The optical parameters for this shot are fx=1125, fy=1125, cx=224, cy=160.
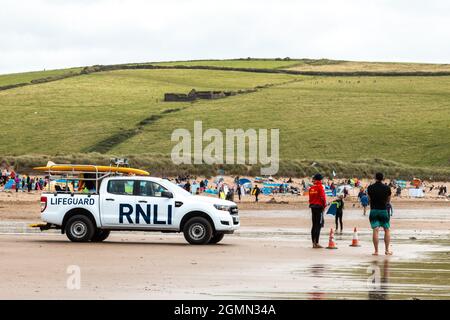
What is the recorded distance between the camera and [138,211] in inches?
1066

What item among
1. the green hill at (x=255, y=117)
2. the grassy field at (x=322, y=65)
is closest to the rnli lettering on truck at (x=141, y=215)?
the green hill at (x=255, y=117)

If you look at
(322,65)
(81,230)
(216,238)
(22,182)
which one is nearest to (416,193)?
(22,182)

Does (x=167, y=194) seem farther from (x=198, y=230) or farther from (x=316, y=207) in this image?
(x=316, y=207)

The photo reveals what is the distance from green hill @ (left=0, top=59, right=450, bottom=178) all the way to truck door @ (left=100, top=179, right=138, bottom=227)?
4710 cm

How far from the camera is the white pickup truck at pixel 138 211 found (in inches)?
1066

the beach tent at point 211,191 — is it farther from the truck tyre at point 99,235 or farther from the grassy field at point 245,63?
the grassy field at point 245,63

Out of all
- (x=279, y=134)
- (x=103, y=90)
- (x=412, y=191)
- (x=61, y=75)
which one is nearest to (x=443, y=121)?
(x=279, y=134)

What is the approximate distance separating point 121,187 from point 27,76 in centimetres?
12312

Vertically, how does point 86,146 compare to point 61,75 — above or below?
below

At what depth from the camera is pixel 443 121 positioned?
10100 cm

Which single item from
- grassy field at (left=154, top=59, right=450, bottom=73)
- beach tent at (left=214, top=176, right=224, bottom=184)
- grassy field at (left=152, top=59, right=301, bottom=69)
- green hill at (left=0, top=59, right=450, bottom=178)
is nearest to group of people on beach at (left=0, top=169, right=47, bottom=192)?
green hill at (left=0, top=59, right=450, bottom=178)

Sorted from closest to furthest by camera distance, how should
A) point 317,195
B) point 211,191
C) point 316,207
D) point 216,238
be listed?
point 316,207, point 317,195, point 216,238, point 211,191
